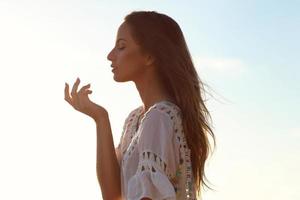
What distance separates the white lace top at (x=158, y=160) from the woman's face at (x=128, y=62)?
0.94ft

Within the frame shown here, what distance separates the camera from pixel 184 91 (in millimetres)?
5027

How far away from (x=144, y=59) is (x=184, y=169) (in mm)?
808

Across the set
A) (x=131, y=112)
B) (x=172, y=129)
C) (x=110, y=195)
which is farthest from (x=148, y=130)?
(x=131, y=112)

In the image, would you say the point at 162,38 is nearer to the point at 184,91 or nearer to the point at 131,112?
the point at 184,91

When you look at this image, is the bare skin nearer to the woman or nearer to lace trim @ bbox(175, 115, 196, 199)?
the woman

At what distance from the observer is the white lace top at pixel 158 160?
464 centimetres

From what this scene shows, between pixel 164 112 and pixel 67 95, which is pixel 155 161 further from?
pixel 67 95

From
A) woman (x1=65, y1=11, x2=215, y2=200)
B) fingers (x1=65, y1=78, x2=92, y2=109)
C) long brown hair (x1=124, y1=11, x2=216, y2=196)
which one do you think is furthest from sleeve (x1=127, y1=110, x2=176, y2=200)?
fingers (x1=65, y1=78, x2=92, y2=109)

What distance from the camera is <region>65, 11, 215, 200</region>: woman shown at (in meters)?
4.77

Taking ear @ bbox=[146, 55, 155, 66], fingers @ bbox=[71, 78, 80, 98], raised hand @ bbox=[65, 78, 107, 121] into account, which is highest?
ear @ bbox=[146, 55, 155, 66]

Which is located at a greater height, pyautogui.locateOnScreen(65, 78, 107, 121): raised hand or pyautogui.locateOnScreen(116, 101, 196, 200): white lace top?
pyautogui.locateOnScreen(65, 78, 107, 121): raised hand

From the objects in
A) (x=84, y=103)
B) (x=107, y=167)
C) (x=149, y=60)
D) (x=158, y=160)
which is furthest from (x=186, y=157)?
(x=84, y=103)

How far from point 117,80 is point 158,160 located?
721 millimetres

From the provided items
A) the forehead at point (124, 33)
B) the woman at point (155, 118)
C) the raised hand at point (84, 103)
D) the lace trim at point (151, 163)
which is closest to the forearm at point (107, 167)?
the woman at point (155, 118)
